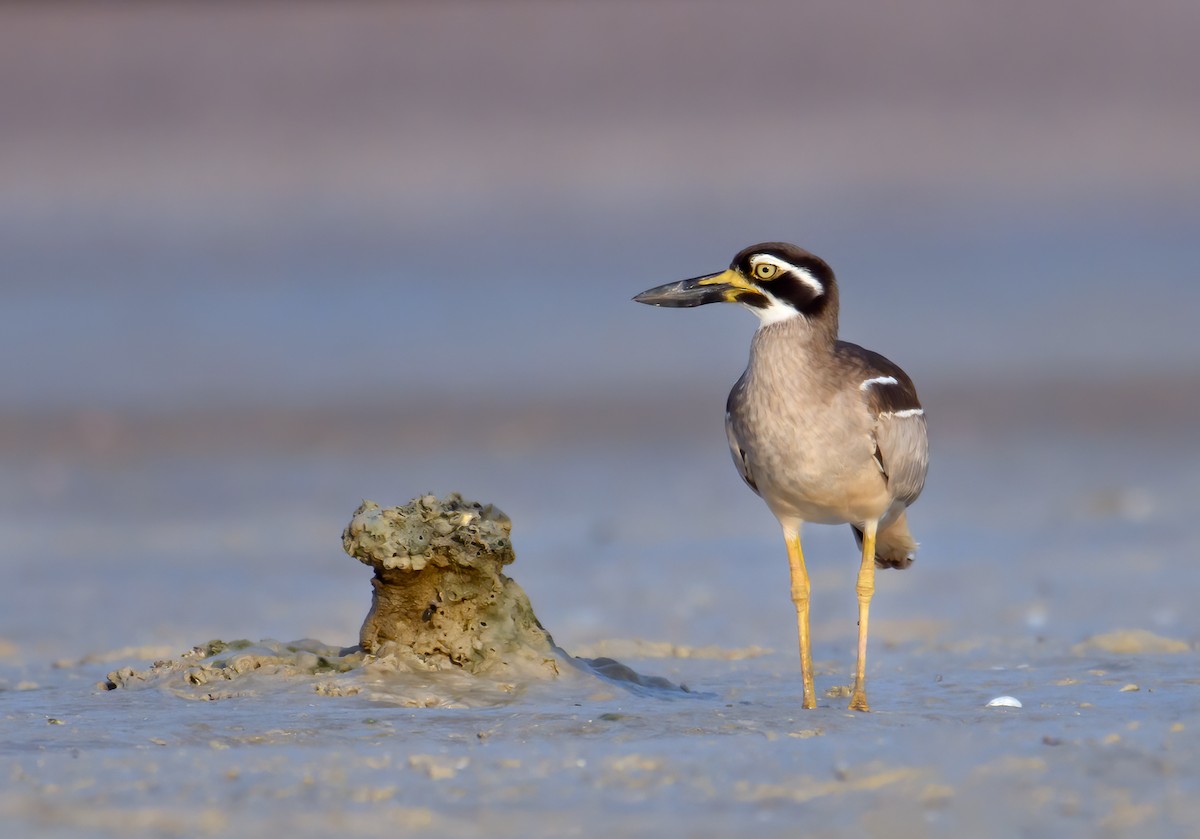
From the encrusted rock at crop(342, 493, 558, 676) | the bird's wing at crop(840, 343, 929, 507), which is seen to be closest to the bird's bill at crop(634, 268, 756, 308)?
the bird's wing at crop(840, 343, 929, 507)

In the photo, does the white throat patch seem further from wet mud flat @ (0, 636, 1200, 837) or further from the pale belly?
wet mud flat @ (0, 636, 1200, 837)

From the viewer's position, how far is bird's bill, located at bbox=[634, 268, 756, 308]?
664 centimetres

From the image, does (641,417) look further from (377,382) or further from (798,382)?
(798,382)

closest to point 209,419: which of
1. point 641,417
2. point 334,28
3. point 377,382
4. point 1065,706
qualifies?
point 377,382

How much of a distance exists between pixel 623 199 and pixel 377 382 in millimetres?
8674

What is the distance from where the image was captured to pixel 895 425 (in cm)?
647

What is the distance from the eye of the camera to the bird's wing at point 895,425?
6.43 metres

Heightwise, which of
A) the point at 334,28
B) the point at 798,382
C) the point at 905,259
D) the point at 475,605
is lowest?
the point at 475,605

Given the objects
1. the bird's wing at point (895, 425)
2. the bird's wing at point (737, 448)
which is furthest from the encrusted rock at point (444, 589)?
the bird's wing at point (895, 425)

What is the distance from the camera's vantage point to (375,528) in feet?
20.0

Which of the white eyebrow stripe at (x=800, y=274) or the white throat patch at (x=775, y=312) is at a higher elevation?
the white eyebrow stripe at (x=800, y=274)

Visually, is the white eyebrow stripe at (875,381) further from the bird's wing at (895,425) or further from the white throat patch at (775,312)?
the white throat patch at (775,312)

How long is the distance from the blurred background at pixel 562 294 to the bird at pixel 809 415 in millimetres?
1831

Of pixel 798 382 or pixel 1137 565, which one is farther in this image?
pixel 1137 565
